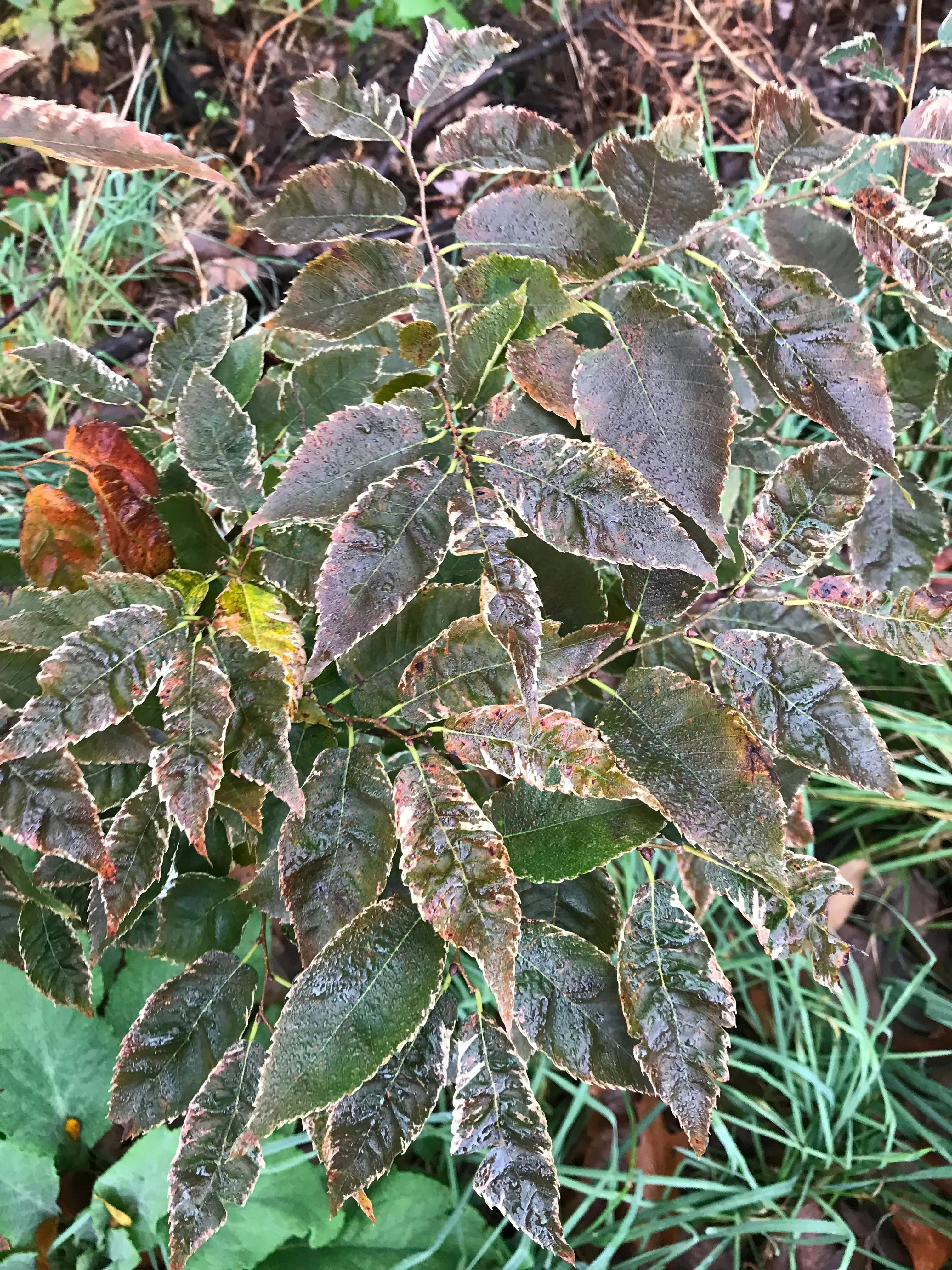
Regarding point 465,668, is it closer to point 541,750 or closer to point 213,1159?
point 541,750

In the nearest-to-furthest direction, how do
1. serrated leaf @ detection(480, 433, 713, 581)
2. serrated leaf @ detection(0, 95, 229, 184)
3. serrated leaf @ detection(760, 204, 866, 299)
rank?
serrated leaf @ detection(0, 95, 229, 184), serrated leaf @ detection(480, 433, 713, 581), serrated leaf @ detection(760, 204, 866, 299)

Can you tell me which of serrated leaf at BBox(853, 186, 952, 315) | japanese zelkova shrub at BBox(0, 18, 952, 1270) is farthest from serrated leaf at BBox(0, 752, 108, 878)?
serrated leaf at BBox(853, 186, 952, 315)

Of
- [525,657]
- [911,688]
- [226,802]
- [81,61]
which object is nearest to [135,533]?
[226,802]

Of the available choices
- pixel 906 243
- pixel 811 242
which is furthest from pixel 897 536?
pixel 906 243

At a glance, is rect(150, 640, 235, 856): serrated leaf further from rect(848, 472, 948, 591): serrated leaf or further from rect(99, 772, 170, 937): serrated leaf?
rect(848, 472, 948, 591): serrated leaf

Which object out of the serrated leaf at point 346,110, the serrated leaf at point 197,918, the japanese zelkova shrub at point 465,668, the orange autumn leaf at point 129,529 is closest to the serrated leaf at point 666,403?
the japanese zelkova shrub at point 465,668

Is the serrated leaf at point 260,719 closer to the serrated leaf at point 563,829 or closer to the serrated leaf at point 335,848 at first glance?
the serrated leaf at point 335,848
